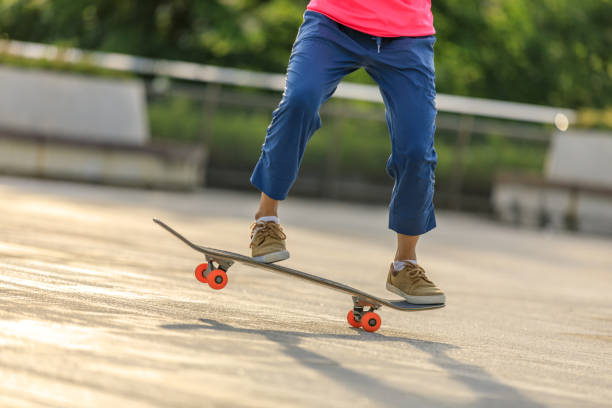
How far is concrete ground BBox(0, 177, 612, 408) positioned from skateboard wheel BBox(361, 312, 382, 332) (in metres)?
0.06

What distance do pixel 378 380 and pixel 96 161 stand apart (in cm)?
991

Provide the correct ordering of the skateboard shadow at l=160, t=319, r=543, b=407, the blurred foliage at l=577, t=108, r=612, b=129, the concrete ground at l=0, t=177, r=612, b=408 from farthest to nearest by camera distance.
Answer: the blurred foliage at l=577, t=108, r=612, b=129
the skateboard shadow at l=160, t=319, r=543, b=407
the concrete ground at l=0, t=177, r=612, b=408

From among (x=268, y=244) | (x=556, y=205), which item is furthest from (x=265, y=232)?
(x=556, y=205)

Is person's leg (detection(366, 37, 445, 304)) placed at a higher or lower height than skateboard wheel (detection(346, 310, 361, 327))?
higher

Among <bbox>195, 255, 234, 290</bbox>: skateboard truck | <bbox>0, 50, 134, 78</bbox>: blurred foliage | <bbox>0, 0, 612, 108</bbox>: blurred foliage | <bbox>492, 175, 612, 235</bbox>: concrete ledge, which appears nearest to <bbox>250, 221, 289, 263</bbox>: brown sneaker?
<bbox>195, 255, 234, 290</bbox>: skateboard truck

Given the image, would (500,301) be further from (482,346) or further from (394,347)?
(394,347)

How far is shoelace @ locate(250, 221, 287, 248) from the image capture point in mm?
4234

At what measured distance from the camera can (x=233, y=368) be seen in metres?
3.03

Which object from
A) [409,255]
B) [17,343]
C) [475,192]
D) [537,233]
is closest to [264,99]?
[475,192]

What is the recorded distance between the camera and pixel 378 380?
3.12 m

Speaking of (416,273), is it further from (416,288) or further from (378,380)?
(378,380)

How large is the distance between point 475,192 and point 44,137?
6.90 m

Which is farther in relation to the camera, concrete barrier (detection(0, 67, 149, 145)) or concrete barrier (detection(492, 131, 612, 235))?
concrete barrier (detection(492, 131, 612, 235))

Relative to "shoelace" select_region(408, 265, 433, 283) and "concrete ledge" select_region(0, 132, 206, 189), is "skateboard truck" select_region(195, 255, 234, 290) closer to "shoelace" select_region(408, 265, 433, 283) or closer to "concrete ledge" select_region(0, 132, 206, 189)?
"shoelace" select_region(408, 265, 433, 283)
